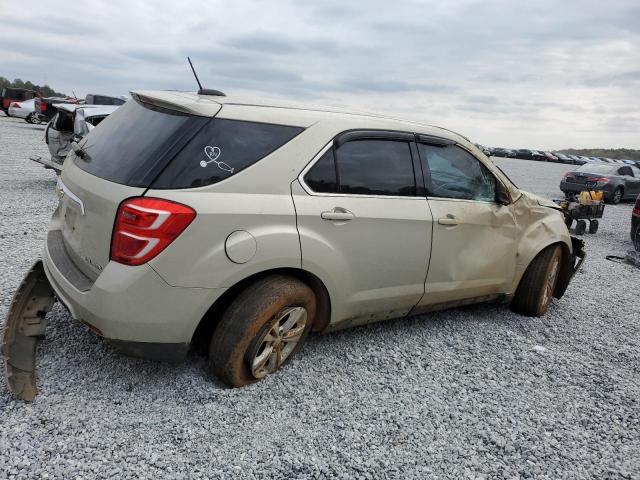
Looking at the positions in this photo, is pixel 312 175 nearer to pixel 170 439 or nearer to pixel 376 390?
pixel 376 390

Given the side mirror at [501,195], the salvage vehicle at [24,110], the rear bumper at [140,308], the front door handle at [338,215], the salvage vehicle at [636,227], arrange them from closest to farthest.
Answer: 1. the rear bumper at [140,308]
2. the front door handle at [338,215]
3. the side mirror at [501,195]
4. the salvage vehicle at [636,227]
5. the salvage vehicle at [24,110]

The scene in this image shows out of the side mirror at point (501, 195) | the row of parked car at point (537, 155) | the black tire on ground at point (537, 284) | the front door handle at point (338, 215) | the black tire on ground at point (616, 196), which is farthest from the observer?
the row of parked car at point (537, 155)

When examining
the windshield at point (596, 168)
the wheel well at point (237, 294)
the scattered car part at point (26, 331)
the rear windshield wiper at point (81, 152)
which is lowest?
the scattered car part at point (26, 331)

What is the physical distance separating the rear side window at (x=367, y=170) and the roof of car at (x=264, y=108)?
16 centimetres

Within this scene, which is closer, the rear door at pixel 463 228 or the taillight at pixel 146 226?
the taillight at pixel 146 226

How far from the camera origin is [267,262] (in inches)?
114

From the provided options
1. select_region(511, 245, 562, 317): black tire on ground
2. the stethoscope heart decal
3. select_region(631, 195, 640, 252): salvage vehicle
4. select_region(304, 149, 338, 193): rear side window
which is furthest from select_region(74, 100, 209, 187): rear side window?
select_region(631, 195, 640, 252): salvage vehicle

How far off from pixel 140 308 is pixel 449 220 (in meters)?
2.25

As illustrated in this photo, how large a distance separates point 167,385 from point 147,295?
0.71 metres

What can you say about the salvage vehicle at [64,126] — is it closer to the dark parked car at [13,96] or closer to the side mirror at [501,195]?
the side mirror at [501,195]

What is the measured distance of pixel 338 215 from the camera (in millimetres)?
3162

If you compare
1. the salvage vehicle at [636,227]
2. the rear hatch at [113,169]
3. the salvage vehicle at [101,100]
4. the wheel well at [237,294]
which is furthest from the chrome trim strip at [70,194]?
the salvage vehicle at [101,100]

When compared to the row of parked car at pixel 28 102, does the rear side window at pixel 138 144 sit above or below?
below

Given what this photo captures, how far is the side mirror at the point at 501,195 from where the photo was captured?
4.30 m
